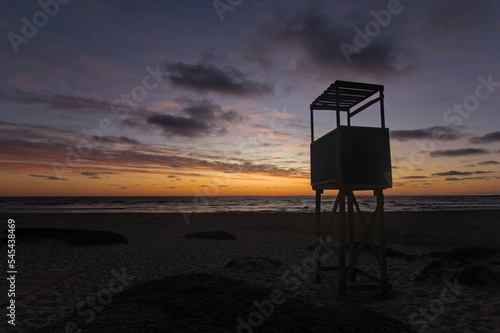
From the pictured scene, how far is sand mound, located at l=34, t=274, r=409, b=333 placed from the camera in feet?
14.3

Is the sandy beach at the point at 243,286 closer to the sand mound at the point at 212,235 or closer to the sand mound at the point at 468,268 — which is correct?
the sand mound at the point at 468,268

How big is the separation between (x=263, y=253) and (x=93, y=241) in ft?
31.7

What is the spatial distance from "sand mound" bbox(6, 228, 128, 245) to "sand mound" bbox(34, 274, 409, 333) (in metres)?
11.8

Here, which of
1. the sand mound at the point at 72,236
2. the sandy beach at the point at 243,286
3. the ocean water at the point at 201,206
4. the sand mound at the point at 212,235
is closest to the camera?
the sandy beach at the point at 243,286

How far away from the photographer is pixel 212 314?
466 cm

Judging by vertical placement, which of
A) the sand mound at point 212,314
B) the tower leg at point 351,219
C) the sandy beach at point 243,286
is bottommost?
the sandy beach at point 243,286

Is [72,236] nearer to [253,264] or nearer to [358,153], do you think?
[253,264]

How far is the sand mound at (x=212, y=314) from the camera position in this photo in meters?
4.36

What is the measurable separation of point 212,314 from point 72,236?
50.6 ft

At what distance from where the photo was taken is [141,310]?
4844 mm

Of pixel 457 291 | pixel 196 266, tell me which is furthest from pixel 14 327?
pixel 457 291

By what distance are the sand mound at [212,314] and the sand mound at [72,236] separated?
1182cm

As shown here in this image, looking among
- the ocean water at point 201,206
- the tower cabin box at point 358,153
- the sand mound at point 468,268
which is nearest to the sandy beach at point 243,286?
the sand mound at point 468,268

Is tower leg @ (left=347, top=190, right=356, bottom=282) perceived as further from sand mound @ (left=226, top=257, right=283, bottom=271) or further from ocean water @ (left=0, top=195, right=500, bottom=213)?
ocean water @ (left=0, top=195, right=500, bottom=213)
